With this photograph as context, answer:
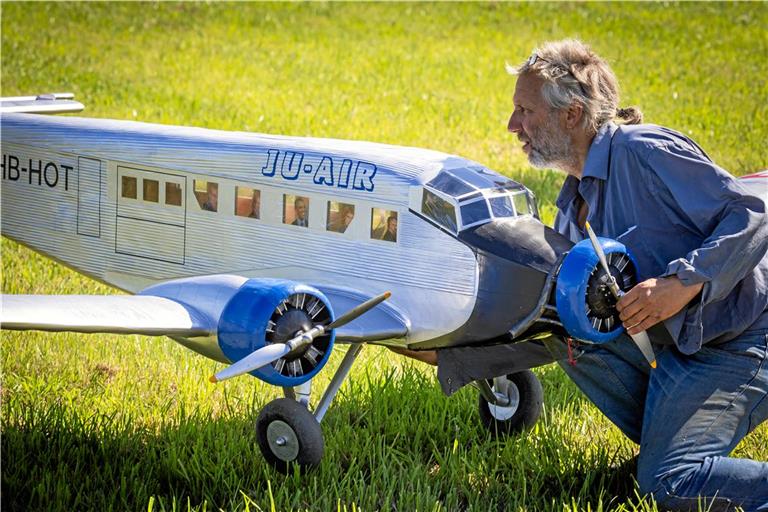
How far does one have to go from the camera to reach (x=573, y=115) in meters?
6.30

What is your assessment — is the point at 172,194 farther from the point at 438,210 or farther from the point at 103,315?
the point at 438,210

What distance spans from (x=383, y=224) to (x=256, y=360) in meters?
1.33

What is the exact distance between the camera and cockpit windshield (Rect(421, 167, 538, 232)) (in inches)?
254

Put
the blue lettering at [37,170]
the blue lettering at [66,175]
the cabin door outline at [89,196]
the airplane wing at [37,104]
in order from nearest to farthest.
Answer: the cabin door outline at [89,196] < the blue lettering at [66,175] < the blue lettering at [37,170] < the airplane wing at [37,104]

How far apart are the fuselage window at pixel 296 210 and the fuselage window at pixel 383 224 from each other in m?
0.51

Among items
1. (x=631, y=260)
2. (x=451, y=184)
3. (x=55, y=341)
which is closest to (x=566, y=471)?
(x=631, y=260)

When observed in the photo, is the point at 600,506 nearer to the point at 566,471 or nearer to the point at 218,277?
the point at 566,471

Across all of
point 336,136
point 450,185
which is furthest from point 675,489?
point 336,136

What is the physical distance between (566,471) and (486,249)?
1498 millimetres

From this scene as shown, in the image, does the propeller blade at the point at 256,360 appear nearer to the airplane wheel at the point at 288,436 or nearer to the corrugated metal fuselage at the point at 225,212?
the airplane wheel at the point at 288,436

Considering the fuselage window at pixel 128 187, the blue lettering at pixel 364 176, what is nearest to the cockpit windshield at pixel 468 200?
the blue lettering at pixel 364 176

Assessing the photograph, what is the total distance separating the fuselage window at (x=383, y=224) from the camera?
6629 millimetres

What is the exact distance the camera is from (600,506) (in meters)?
5.60

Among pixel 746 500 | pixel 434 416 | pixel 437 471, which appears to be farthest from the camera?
pixel 434 416
